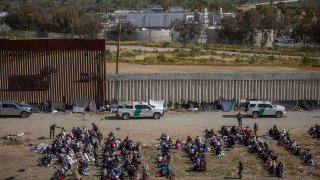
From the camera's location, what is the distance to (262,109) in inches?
1152

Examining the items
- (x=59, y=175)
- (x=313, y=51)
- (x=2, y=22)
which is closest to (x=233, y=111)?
(x=59, y=175)

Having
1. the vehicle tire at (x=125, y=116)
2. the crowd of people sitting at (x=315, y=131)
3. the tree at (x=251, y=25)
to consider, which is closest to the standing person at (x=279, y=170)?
the crowd of people sitting at (x=315, y=131)

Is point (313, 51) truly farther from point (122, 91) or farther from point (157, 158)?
point (157, 158)

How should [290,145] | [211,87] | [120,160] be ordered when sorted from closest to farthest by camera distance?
1. [120,160]
2. [290,145]
3. [211,87]

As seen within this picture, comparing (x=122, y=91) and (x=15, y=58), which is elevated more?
(x=15, y=58)

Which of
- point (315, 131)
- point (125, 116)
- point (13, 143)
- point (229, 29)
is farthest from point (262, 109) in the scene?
point (229, 29)

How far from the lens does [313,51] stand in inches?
2753

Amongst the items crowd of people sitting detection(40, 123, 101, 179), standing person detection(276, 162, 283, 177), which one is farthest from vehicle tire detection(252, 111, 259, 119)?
standing person detection(276, 162, 283, 177)

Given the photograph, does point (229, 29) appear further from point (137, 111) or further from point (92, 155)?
point (92, 155)

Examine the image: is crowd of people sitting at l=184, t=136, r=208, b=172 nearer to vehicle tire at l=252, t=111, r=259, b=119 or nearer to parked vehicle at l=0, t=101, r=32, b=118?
vehicle tire at l=252, t=111, r=259, b=119

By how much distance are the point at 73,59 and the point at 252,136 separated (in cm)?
1314

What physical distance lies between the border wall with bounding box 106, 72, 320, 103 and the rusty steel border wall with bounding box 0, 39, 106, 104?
1173 mm

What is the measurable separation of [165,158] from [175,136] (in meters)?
4.92

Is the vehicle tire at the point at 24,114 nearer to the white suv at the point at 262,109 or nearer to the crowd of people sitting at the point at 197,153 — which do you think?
the crowd of people sitting at the point at 197,153
